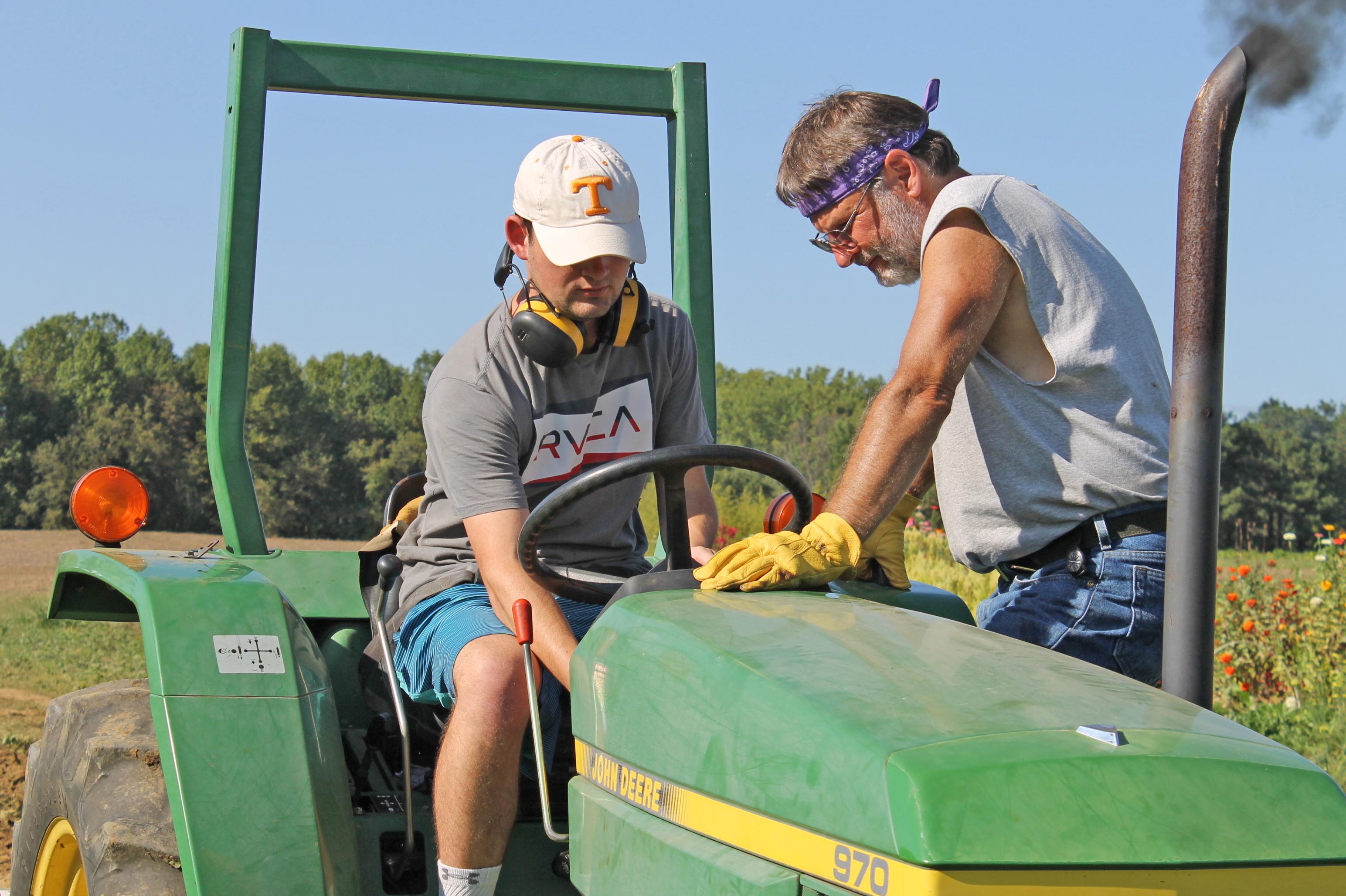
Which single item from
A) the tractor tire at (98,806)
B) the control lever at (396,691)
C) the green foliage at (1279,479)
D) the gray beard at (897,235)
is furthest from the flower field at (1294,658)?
the green foliage at (1279,479)

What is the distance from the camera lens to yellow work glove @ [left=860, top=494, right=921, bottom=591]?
2.69 m

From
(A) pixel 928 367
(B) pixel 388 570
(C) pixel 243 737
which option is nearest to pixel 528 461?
(B) pixel 388 570

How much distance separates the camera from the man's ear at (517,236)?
8.58 feet

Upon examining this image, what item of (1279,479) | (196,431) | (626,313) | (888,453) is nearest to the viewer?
(888,453)

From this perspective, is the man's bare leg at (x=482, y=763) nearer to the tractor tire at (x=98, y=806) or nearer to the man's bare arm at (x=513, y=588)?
the man's bare arm at (x=513, y=588)

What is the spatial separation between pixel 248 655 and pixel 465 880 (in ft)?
1.80

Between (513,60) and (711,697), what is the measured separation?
2.15m

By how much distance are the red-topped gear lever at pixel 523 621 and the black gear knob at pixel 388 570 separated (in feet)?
2.70

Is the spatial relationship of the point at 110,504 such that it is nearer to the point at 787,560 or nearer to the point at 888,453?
the point at 787,560

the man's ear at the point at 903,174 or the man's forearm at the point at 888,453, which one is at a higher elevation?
the man's ear at the point at 903,174

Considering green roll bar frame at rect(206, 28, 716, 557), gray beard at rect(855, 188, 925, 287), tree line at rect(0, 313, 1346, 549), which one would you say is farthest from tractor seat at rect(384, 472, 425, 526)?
tree line at rect(0, 313, 1346, 549)

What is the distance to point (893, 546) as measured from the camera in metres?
2.71

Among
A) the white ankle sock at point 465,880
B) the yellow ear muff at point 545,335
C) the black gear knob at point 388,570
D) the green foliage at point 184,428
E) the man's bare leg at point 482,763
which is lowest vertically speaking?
the white ankle sock at point 465,880

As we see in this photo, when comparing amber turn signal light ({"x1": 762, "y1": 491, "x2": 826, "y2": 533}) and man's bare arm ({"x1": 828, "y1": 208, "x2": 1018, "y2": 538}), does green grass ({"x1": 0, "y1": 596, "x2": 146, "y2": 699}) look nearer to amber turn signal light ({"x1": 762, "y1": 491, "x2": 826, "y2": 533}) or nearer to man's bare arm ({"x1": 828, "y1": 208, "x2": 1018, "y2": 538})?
amber turn signal light ({"x1": 762, "y1": 491, "x2": 826, "y2": 533})
